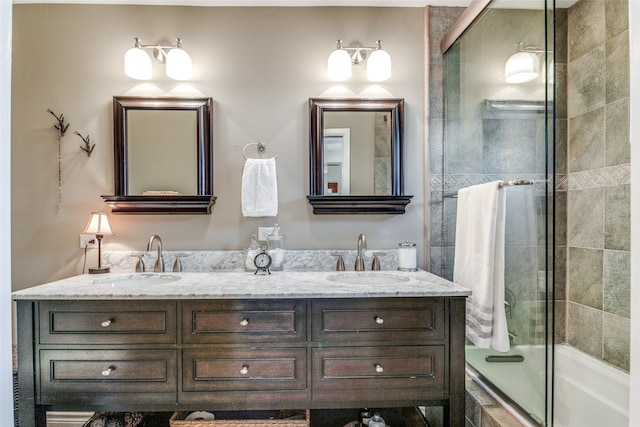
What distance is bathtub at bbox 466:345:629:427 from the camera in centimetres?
148

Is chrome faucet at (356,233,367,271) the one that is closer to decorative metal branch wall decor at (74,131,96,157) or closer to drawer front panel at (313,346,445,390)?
drawer front panel at (313,346,445,390)

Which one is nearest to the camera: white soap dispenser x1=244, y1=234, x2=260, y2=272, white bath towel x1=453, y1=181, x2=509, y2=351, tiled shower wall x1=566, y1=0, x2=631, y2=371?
white bath towel x1=453, y1=181, x2=509, y2=351

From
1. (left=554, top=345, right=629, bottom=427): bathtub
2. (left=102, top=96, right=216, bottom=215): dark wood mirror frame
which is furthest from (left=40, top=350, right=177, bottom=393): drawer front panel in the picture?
(left=554, top=345, right=629, bottom=427): bathtub

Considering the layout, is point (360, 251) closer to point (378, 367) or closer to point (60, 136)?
point (378, 367)

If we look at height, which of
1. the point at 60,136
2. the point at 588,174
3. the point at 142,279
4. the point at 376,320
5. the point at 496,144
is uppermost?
the point at 60,136

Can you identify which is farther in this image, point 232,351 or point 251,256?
point 251,256

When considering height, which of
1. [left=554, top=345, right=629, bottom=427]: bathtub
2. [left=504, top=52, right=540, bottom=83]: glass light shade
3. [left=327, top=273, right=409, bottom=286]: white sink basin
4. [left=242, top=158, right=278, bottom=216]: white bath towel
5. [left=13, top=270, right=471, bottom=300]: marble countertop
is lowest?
[left=554, top=345, right=629, bottom=427]: bathtub

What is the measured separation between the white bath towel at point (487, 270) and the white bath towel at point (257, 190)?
111 centimetres

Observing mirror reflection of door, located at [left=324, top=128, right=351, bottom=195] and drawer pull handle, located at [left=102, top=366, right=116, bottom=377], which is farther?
mirror reflection of door, located at [left=324, top=128, right=351, bottom=195]

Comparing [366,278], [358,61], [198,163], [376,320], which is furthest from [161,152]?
[376,320]

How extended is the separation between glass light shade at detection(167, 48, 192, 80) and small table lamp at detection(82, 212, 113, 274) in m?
0.93

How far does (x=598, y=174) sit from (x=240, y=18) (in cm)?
228

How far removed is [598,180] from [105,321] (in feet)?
8.58

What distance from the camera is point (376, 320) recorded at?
5.17 feet
